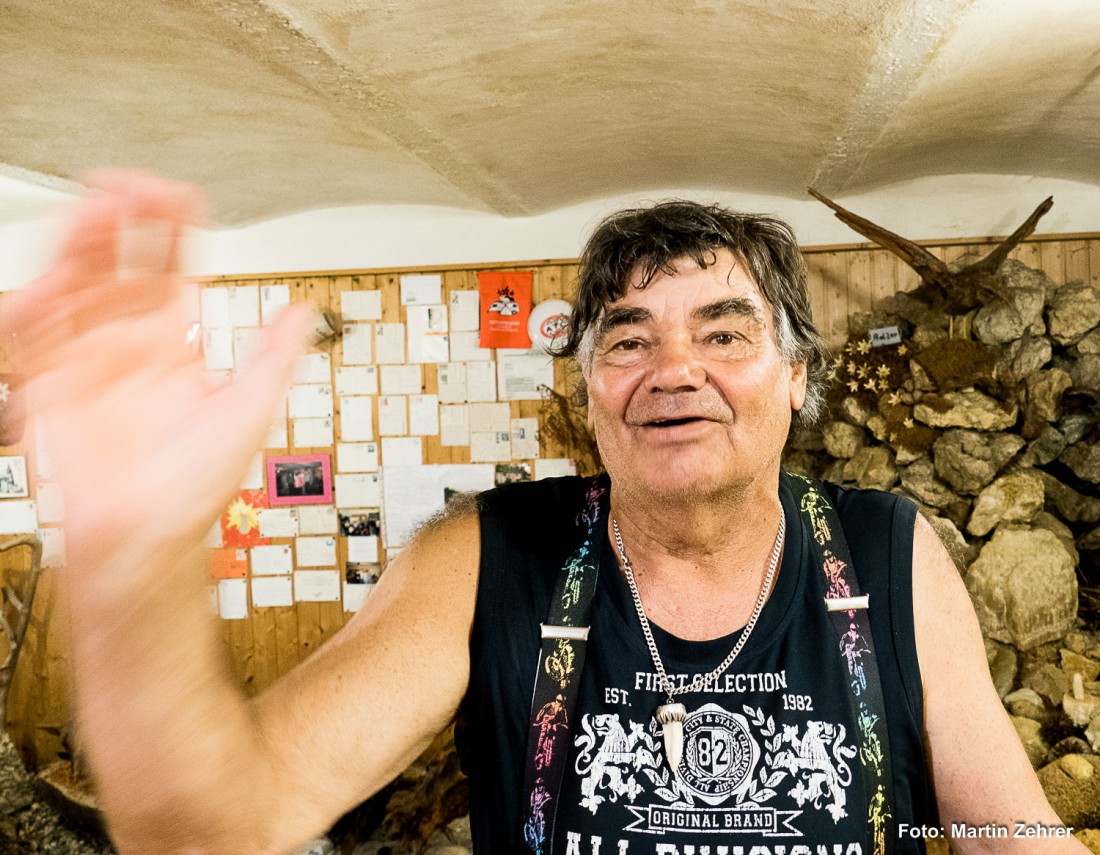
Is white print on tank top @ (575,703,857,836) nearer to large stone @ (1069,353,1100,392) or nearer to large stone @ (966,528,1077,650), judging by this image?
large stone @ (966,528,1077,650)

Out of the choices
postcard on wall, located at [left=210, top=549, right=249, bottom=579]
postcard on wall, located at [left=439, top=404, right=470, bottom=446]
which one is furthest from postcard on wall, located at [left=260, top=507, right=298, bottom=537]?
postcard on wall, located at [left=439, top=404, right=470, bottom=446]

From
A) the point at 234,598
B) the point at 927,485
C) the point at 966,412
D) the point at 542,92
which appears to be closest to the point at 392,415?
the point at 234,598

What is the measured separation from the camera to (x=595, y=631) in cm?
90

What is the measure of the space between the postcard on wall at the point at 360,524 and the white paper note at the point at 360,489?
5 cm

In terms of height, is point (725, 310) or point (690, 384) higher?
point (725, 310)

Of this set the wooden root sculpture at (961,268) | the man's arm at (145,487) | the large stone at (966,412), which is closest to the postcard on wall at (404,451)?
the wooden root sculpture at (961,268)

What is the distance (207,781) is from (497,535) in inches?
18.9

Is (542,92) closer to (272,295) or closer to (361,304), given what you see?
(361,304)

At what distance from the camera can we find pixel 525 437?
332 cm

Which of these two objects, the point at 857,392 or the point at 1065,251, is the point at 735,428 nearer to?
the point at 857,392

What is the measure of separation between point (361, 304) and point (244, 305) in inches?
23.8

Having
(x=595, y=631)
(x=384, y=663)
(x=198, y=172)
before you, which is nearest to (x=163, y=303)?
(x=384, y=663)

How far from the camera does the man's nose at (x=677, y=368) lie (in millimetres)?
913

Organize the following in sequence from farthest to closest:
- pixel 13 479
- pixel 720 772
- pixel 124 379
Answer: pixel 13 479
pixel 720 772
pixel 124 379
